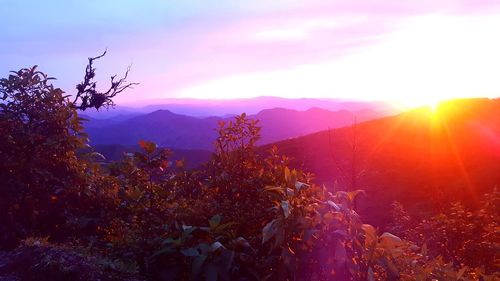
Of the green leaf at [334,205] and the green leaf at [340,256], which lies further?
the green leaf at [334,205]

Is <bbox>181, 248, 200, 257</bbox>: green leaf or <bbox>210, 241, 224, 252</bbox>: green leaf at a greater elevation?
<bbox>210, 241, 224, 252</bbox>: green leaf

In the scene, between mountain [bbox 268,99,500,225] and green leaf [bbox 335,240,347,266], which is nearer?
green leaf [bbox 335,240,347,266]

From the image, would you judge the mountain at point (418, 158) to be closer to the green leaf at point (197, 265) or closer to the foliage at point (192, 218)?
the foliage at point (192, 218)

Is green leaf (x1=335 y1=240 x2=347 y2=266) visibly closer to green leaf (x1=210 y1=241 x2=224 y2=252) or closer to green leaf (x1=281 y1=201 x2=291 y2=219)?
green leaf (x1=281 y1=201 x2=291 y2=219)

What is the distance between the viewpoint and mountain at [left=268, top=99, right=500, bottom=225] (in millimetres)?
20672

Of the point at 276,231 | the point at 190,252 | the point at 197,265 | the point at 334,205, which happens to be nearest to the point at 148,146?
the point at 190,252

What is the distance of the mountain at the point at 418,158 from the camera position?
20.7 m

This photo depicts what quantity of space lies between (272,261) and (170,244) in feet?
2.98

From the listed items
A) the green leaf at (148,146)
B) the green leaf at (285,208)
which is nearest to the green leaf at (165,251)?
the green leaf at (285,208)

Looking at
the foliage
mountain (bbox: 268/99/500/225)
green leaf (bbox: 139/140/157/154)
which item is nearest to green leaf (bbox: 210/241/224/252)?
the foliage

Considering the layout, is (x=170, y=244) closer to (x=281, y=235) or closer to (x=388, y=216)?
(x=281, y=235)

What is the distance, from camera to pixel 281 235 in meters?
3.47

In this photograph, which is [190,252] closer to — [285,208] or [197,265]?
[197,265]

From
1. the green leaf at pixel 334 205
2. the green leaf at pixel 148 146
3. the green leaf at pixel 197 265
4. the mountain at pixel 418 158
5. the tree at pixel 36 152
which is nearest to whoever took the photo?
the green leaf at pixel 197 265
